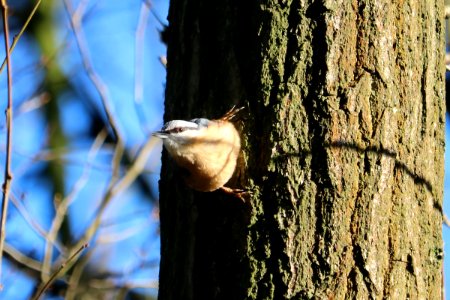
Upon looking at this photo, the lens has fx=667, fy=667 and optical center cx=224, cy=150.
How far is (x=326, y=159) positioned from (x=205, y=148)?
52 centimetres

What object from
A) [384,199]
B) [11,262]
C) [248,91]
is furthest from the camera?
[11,262]

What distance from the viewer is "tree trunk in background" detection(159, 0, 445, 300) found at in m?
2.02

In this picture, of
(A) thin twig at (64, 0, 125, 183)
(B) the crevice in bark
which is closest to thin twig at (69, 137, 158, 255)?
(A) thin twig at (64, 0, 125, 183)

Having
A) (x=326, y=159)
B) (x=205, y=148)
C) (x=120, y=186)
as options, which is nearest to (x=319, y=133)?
(x=326, y=159)

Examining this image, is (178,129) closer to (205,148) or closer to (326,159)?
(205,148)

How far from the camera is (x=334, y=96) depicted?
2.08m

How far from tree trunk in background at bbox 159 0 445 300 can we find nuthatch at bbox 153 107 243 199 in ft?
0.16

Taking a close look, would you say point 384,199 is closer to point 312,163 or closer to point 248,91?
point 312,163

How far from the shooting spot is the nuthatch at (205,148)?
7.36ft

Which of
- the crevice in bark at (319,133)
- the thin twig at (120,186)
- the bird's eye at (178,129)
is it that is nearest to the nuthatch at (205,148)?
the bird's eye at (178,129)

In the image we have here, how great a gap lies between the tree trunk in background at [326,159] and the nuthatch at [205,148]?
0.05 m

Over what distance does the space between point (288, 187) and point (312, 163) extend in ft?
0.34

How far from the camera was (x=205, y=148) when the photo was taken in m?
2.41

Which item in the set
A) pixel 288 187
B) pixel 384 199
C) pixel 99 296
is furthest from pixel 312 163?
pixel 99 296
